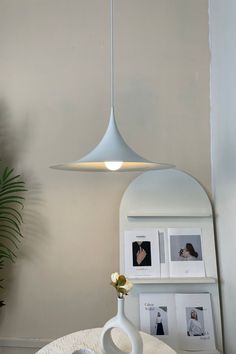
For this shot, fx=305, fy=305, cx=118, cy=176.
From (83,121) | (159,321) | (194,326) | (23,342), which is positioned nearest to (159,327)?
(159,321)

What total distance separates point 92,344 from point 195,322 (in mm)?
619

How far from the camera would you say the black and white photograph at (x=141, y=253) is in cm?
182

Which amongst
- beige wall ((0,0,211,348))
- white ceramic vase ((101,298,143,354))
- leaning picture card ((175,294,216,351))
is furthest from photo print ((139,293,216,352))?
white ceramic vase ((101,298,143,354))

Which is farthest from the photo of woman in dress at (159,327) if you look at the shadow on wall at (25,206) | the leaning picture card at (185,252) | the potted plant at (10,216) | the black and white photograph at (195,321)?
the potted plant at (10,216)

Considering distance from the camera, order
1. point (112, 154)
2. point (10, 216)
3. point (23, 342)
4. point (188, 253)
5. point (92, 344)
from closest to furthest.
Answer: point (112, 154) → point (92, 344) → point (188, 253) → point (23, 342) → point (10, 216)

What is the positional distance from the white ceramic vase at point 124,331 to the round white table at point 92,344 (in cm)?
7

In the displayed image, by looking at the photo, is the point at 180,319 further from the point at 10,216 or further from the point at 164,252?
the point at 10,216

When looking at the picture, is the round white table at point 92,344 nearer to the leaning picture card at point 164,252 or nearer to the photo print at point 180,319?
the photo print at point 180,319

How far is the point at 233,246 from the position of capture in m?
1.57

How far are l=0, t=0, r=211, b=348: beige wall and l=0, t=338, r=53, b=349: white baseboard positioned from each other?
0.11 feet

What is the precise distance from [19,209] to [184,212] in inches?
42.7

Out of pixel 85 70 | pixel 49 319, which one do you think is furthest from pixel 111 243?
pixel 85 70

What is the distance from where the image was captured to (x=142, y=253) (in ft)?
6.02

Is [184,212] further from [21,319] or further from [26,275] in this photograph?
[21,319]
